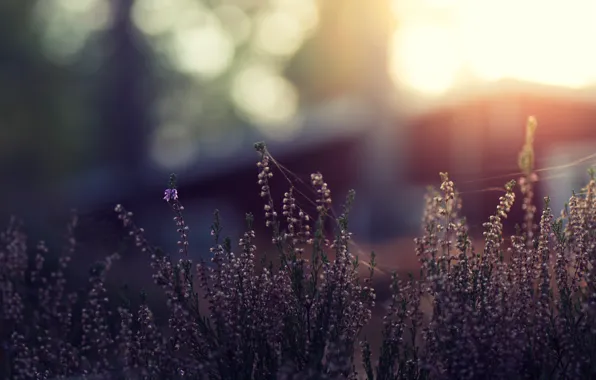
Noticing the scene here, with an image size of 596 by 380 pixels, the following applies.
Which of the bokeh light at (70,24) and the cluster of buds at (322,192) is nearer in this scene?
the cluster of buds at (322,192)

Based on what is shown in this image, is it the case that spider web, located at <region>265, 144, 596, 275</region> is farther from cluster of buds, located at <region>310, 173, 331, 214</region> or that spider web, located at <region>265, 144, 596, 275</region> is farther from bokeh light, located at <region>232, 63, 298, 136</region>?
bokeh light, located at <region>232, 63, 298, 136</region>

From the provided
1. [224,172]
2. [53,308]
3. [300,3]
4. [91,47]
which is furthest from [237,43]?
[53,308]

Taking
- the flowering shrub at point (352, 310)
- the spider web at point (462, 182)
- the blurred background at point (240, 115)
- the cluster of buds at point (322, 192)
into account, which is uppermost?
the blurred background at point (240, 115)

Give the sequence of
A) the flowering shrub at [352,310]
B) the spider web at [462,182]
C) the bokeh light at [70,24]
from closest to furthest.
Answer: the flowering shrub at [352,310] < the spider web at [462,182] < the bokeh light at [70,24]

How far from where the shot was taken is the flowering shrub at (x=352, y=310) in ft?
11.4

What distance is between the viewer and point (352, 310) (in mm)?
3963

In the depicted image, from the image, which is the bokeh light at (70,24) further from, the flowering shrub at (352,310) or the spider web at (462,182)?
the flowering shrub at (352,310)

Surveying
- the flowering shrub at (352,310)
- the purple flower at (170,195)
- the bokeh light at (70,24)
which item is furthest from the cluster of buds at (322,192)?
the bokeh light at (70,24)

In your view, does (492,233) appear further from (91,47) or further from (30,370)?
(91,47)

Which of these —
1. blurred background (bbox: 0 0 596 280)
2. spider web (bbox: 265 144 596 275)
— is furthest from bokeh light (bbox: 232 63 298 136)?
spider web (bbox: 265 144 596 275)

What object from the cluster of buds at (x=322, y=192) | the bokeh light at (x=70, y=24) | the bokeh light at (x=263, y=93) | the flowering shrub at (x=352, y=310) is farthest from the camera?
the bokeh light at (x=263, y=93)

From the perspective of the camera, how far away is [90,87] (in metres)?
17.9

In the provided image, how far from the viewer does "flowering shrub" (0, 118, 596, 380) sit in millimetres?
3465

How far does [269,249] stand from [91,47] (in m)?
14.8
